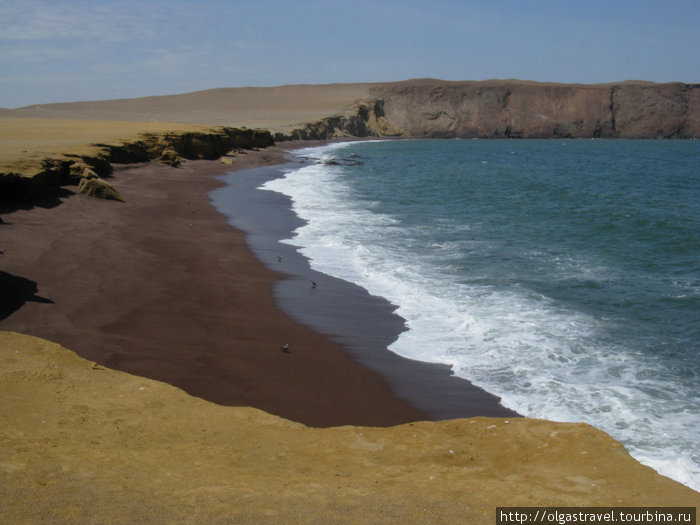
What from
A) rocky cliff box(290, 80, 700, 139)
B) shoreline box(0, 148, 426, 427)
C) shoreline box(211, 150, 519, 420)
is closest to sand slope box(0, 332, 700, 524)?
shoreline box(0, 148, 426, 427)

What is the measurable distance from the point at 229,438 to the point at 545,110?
13633 cm

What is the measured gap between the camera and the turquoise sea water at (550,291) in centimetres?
746

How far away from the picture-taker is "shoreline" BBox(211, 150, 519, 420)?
24.7ft

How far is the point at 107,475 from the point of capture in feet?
14.2

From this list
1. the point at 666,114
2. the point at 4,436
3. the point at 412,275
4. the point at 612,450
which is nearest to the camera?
the point at 4,436

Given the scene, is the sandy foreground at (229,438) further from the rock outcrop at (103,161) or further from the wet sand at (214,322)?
the rock outcrop at (103,161)

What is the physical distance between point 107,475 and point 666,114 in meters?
141

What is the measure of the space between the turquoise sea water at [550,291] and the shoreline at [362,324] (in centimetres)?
31

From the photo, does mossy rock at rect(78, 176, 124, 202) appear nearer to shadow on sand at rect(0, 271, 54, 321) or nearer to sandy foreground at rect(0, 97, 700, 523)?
sandy foreground at rect(0, 97, 700, 523)

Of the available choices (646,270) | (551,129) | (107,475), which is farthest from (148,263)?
(551,129)

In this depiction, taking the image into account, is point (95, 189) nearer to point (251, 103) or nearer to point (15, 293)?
point (15, 293)

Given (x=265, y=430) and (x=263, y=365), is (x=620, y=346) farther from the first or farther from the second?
(x=265, y=430)

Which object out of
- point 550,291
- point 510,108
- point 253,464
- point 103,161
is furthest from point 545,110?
point 253,464

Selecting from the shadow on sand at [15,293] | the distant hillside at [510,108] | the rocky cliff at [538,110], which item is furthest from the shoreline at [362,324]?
the rocky cliff at [538,110]
